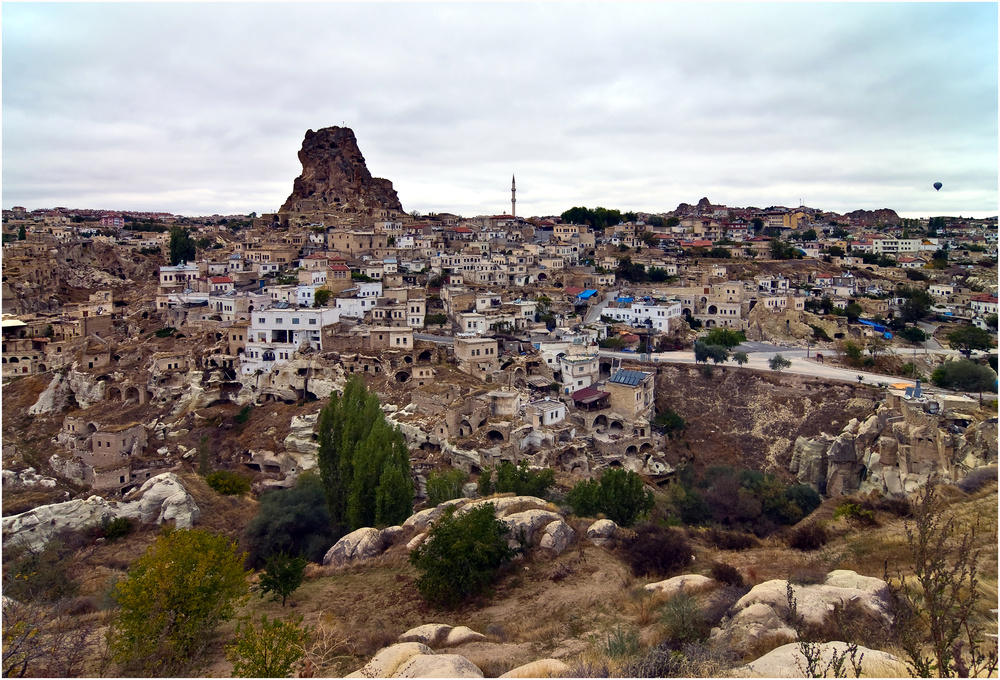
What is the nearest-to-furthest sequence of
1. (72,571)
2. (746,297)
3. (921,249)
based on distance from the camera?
(72,571)
(746,297)
(921,249)

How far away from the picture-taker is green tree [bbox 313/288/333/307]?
40906mm

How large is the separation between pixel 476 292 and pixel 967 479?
1324 inches

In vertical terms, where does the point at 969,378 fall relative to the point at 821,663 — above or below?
below

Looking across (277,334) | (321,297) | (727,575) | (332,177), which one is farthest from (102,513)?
(332,177)

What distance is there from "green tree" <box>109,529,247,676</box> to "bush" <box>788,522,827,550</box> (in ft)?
37.9

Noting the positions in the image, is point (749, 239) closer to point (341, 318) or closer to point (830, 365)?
point (830, 365)

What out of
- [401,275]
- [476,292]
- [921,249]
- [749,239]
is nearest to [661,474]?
[476,292]

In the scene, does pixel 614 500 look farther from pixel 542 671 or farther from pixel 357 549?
pixel 542 671

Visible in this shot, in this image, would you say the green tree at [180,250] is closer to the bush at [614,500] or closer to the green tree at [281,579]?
the bush at [614,500]

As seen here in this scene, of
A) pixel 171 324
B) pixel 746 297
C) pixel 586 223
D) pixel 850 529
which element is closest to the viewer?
pixel 850 529

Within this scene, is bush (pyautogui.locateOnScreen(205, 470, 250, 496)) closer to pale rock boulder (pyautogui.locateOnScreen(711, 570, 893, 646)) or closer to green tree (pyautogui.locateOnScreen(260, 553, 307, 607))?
green tree (pyautogui.locateOnScreen(260, 553, 307, 607))

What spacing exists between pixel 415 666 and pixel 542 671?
1.82m

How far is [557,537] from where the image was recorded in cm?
1475

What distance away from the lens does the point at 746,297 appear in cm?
4794
